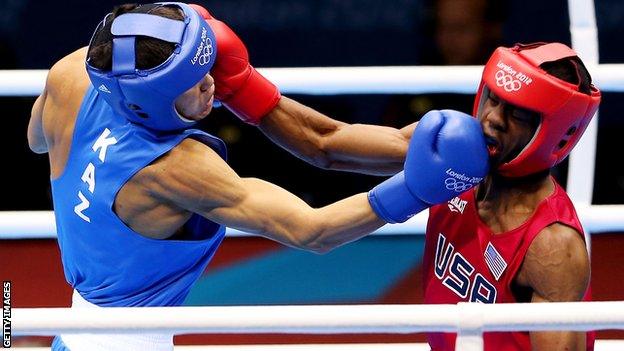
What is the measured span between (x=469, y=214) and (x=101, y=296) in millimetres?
825

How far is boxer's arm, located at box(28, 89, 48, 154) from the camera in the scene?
2674 millimetres

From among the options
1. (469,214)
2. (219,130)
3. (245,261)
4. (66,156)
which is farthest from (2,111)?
(469,214)

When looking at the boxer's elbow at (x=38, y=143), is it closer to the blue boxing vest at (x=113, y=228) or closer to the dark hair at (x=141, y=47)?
the blue boxing vest at (x=113, y=228)

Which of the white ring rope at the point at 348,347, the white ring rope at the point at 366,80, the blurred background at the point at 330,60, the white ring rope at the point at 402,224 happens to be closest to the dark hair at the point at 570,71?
the white ring rope at the point at 366,80

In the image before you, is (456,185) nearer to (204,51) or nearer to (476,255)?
(476,255)

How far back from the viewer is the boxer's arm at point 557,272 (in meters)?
2.26

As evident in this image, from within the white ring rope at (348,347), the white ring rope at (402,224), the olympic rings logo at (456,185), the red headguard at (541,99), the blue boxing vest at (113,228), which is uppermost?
the red headguard at (541,99)

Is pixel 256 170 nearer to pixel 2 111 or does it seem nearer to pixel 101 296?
pixel 2 111

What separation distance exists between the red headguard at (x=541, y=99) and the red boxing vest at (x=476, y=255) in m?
0.11

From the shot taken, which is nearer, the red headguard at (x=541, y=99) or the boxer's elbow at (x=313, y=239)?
the red headguard at (x=541, y=99)

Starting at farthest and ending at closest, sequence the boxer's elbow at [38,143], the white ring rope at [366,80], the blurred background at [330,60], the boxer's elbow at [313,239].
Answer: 1. the blurred background at [330,60]
2. the white ring rope at [366,80]
3. the boxer's elbow at [38,143]
4. the boxer's elbow at [313,239]

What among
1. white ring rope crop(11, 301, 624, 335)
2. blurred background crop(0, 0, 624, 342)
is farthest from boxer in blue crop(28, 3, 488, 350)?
blurred background crop(0, 0, 624, 342)

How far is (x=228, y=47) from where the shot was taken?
2.70 meters

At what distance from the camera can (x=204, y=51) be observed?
7.61ft
